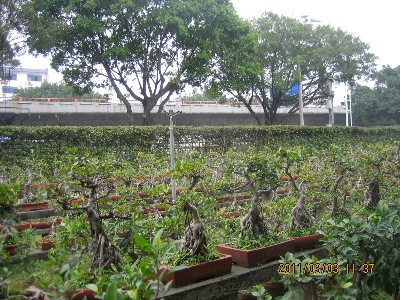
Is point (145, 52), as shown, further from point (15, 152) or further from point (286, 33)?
point (15, 152)

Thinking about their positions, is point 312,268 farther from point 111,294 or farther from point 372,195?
point 372,195

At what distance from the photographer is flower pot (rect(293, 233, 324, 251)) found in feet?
11.1

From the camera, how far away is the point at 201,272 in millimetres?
2621

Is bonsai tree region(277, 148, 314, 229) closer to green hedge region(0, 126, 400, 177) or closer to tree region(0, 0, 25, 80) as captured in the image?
green hedge region(0, 126, 400, 177)

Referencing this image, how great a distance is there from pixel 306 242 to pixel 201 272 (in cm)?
121

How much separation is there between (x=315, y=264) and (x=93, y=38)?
623 inches

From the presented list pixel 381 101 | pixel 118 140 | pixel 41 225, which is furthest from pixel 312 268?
pixel 381 101

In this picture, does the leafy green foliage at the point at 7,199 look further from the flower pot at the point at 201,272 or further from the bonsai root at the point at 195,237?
the bonsai root at the point at 195,237

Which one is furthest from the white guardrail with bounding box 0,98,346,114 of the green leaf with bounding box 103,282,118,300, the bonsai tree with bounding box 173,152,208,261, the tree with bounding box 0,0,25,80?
the green leaf with bounding box 103,282,118,300

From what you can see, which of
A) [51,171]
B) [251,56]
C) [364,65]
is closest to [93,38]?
[251,56]

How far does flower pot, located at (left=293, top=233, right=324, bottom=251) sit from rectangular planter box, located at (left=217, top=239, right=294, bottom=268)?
254 millimetres

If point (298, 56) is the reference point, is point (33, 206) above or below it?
below

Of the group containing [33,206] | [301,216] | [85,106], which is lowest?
[33,206]

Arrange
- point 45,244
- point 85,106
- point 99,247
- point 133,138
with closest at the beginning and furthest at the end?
1. point 99,247
2. point 45,244
3. point 133,138
4. point 85,106
